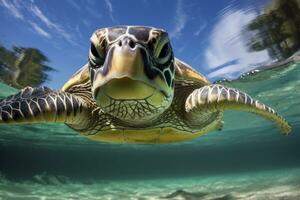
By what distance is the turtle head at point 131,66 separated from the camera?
7.76ft

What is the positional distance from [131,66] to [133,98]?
41 cm

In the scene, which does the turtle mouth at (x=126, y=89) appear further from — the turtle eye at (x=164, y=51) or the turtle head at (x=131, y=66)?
the turtle eye at (x=164, y=51)

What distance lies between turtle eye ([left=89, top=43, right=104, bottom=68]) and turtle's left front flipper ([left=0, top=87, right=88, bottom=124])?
194 centimetres

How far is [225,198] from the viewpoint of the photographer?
10641 millimetres

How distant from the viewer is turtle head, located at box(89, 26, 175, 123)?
93.1 inches

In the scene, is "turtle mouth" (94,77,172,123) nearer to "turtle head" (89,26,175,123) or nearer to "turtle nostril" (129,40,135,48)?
"turtle head" (89,26,175,123)

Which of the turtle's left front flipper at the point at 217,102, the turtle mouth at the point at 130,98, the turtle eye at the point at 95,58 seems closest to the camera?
the turtle mouth at the point at 130,98

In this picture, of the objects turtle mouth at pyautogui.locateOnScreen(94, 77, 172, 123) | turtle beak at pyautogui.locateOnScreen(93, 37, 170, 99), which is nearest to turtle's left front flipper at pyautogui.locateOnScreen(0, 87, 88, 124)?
turtle mouth at pyautogui.locateOnScreen(94, 77, 172, 123)

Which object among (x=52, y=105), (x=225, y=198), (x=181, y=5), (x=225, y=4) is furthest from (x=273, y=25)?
(x=52, y=105)

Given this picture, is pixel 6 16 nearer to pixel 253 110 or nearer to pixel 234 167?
pixel 253 110

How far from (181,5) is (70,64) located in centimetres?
525

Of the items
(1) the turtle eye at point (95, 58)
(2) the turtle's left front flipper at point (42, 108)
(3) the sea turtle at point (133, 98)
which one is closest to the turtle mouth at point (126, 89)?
(3) the sea turtle at point (133, 98)

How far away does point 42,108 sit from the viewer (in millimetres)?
4387

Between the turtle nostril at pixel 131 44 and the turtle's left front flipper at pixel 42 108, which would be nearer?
the turtle nostril at pixel 131 44
